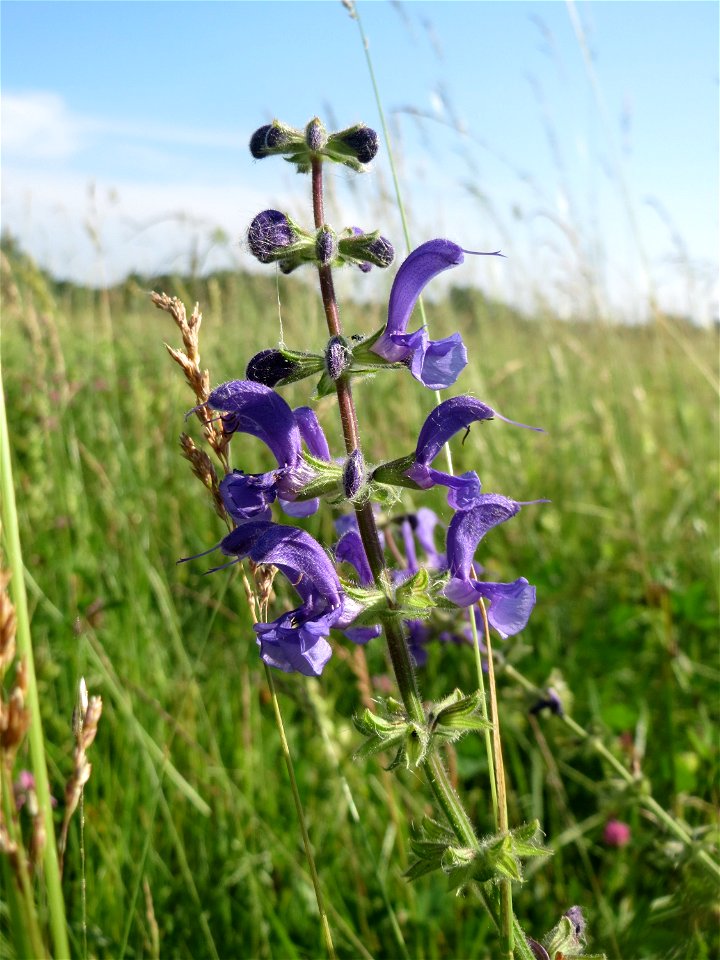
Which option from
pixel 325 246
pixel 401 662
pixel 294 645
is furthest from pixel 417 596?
pixel 325 246

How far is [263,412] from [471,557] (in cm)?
45

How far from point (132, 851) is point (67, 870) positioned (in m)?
0.17

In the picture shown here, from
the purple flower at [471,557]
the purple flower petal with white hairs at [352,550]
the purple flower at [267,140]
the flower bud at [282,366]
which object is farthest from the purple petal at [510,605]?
the purple flower at [267,140]

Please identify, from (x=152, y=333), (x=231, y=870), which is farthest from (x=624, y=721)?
(x=152, y=333)

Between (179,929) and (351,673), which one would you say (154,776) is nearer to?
(179,929)

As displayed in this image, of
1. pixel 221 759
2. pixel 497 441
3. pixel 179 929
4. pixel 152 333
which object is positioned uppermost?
pixel 152 333

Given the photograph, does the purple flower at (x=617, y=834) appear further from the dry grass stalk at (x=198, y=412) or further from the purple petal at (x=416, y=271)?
the purple petal at (x=416, y=271)

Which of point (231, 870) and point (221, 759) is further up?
point (221, 759)

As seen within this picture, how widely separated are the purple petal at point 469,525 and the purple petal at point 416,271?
1.14 feet

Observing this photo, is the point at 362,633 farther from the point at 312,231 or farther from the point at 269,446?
the point at 312,231

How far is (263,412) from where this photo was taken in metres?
1.40

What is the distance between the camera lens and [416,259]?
1.47m

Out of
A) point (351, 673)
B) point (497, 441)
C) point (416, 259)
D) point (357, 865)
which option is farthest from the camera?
point (497, 441)

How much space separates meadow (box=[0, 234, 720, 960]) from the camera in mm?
1960
